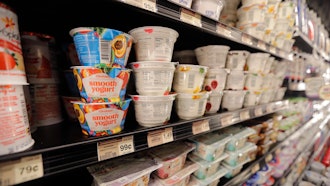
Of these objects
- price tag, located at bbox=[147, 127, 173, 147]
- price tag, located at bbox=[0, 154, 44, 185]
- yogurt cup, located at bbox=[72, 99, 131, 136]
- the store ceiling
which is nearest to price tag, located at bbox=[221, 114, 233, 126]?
price tag, located at bbox=[147, 127, 173, 147]

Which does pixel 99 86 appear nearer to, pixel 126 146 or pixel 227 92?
pixel 126 146

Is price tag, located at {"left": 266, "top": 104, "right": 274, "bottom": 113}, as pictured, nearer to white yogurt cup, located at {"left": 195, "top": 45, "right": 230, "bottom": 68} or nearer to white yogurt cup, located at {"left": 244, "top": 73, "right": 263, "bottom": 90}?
white yogurt cup, located at {"left": 244, "top": 73, "right": 263, "bottom": 90}

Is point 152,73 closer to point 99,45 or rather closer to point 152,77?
point 152,77

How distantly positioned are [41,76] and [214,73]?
2.72 ft

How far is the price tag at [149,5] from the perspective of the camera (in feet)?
1.68

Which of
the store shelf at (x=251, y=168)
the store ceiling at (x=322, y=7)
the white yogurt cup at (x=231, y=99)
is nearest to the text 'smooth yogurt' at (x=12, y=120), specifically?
the white yogurt cup at (x=231, y=99)

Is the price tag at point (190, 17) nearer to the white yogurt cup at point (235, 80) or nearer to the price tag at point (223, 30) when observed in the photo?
the price tag at point (223, 30)

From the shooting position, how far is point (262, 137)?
1436mm

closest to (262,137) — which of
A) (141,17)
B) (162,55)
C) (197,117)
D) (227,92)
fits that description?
(227,92)

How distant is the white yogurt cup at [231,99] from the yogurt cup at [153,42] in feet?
1.83

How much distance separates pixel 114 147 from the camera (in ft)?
1.68

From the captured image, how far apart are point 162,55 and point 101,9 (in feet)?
1.02

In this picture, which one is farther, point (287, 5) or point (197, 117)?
point (287, 5)

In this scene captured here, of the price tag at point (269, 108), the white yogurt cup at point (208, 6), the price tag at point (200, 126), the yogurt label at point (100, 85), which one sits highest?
the white yogurt cup at point (208, 6)
